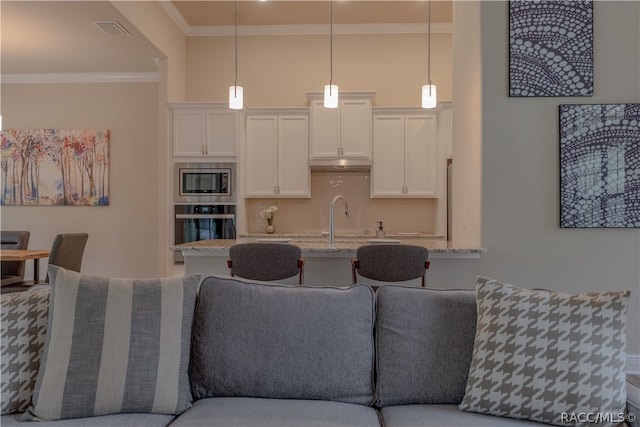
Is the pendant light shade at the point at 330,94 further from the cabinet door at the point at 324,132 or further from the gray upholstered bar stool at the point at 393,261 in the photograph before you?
the cabinet door at the point at 324,132

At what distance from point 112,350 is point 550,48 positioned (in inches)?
118

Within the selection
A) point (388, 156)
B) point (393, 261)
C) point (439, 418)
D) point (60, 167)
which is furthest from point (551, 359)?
point (60, 167)

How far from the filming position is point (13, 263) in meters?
4.07

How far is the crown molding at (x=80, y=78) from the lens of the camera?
537cm

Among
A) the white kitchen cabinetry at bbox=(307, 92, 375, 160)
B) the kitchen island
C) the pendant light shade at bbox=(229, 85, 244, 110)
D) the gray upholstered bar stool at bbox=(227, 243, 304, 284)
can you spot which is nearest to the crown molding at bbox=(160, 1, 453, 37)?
the white kitchen cabinetry at bbox=(307, 92, 375, 160)

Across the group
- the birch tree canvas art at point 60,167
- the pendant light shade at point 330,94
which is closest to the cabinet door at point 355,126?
the pendant light shade at point 330,94

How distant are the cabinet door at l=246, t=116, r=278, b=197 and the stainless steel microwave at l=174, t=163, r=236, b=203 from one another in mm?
285

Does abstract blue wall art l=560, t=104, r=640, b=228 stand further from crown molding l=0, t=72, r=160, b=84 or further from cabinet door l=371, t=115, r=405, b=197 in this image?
crown molding l=0, t=72, r=160, b=84

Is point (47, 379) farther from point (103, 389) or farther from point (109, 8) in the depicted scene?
point (109, 8)

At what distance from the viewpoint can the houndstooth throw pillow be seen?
1.22 metres

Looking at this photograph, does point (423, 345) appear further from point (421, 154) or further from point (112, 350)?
point (421, 154)

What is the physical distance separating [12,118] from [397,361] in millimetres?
6141

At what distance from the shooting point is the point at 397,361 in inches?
56.9

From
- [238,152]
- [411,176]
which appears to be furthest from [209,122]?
[411,176]
